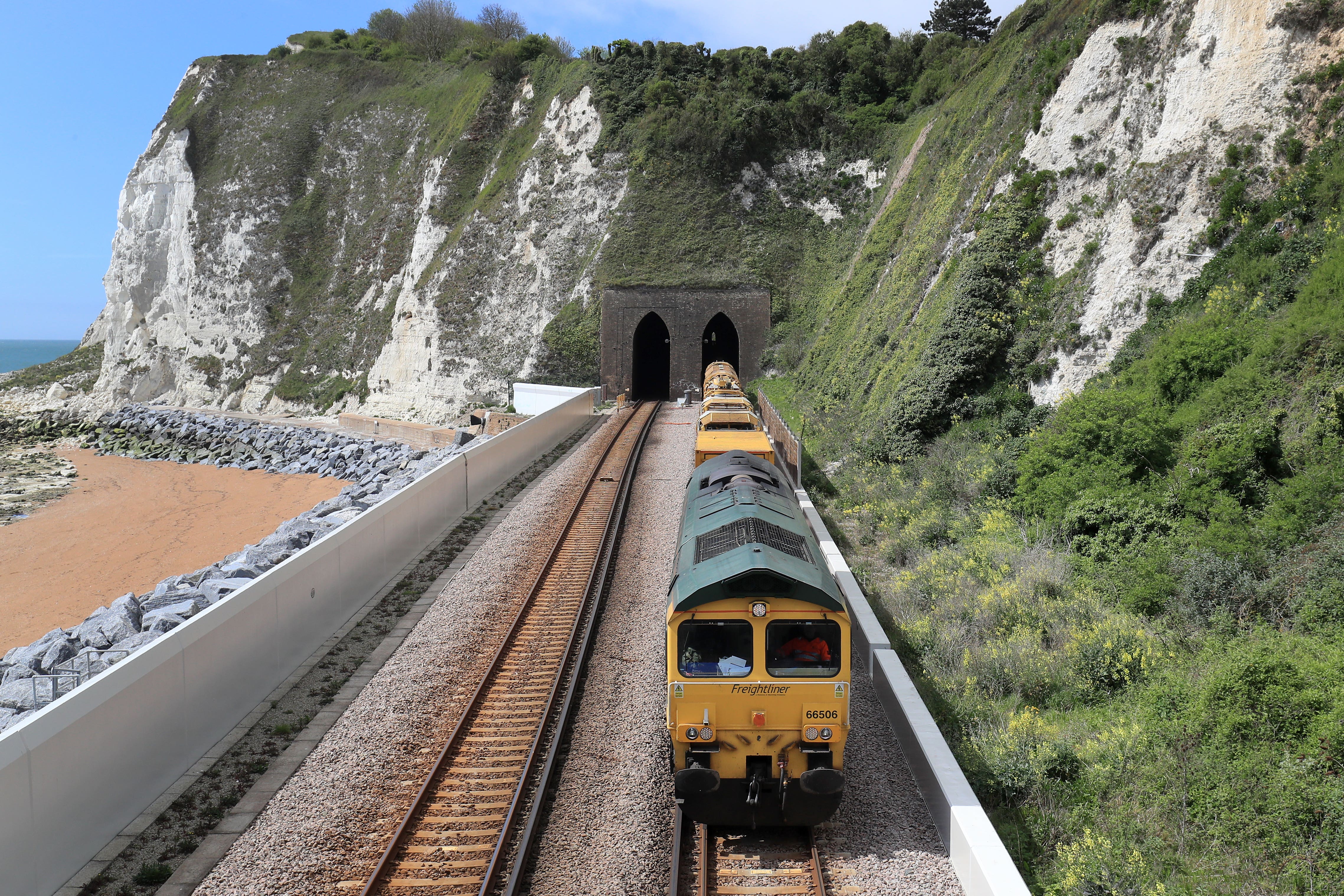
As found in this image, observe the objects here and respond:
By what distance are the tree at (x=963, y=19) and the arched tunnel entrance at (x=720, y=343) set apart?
30994mm

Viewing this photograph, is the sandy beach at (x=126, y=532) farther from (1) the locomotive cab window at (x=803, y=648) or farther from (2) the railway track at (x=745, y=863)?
(1) the locomotive cab window at (x=803, y=648)

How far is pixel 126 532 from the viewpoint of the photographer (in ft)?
103

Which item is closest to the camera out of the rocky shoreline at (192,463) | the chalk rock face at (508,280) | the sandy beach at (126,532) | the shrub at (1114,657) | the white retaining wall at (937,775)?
the white retaining wall at (937,775)

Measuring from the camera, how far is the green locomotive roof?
8.19 metres

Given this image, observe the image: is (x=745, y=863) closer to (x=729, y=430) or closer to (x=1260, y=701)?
(x=1260, y=701)

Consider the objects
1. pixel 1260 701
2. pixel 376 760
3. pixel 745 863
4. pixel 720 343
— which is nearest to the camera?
pixel 1260 701

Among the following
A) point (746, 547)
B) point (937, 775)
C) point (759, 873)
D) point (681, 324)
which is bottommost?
point (759, 873)

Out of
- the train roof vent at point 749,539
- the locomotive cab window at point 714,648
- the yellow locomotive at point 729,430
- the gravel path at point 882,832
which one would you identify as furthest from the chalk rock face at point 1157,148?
the locomotive cab window at point 714,648

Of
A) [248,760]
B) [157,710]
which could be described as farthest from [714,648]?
[157,710]

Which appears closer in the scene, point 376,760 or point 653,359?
point 376,760

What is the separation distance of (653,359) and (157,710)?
51.4 m

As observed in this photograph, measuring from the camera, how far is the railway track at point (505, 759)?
7.95 meters

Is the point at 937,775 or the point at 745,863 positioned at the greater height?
the point at 937,775

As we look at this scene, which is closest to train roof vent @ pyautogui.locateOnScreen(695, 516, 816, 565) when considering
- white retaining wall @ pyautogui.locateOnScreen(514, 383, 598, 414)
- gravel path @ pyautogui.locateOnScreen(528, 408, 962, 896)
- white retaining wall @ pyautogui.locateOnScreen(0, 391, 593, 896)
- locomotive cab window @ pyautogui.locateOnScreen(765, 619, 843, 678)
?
locomotive cab window @ pyautogui.locateOnScreen(765, 619, 843, 678)
